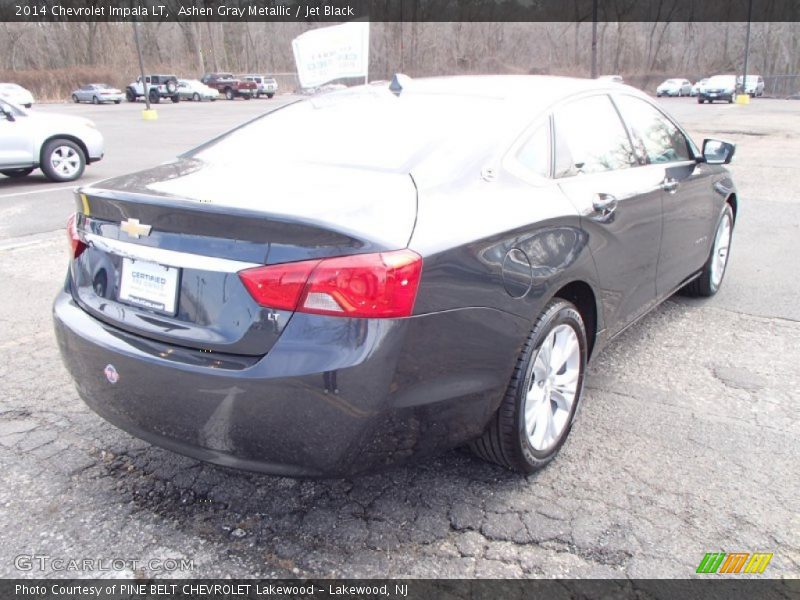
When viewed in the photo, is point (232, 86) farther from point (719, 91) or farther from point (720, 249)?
point (720, 249)

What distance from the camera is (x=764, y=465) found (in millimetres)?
2904

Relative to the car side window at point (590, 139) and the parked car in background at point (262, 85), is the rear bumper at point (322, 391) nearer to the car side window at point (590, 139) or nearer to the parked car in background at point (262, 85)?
the car side window at point (590, 139)

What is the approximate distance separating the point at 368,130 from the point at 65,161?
9925 mm

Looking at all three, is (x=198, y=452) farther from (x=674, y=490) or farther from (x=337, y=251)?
(x=674, y=490)

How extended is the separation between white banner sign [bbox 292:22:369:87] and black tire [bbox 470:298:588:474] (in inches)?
489

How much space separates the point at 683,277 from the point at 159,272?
10.9 ft

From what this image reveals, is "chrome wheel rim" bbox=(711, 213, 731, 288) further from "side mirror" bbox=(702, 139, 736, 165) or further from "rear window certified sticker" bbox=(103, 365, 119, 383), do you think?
"rear window certified sticker" bbox=(103, 365, 119, 383)

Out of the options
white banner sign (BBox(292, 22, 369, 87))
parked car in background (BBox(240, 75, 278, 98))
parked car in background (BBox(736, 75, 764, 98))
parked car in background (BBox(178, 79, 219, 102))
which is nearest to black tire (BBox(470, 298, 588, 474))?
white banner sign (BBox(292, 22, 369, 87))

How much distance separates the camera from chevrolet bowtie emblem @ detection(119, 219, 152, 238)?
7.61 ft

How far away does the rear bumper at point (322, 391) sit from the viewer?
6.74 feet

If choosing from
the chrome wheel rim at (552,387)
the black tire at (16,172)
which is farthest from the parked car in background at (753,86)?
the chrome wheel rim at (552,387)

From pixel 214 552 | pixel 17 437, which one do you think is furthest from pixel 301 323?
pixel 17 437

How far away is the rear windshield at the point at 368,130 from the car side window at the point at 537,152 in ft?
0.56

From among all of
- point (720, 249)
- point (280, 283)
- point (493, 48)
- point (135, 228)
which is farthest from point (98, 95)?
point (493, 48)
